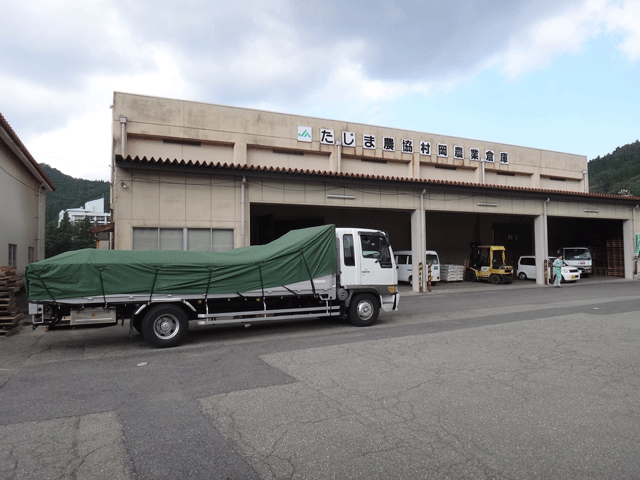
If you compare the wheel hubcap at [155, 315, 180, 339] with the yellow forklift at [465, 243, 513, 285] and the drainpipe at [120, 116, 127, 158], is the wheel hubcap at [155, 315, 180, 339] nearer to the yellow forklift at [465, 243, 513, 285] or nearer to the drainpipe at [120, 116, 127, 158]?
the drainpipe at [120, 116, 127, 158]

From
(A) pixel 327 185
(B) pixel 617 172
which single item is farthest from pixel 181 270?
(B) pixel 617 172

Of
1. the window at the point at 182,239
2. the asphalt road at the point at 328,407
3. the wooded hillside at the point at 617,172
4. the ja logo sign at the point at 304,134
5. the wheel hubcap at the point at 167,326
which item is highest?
the wooded hillside at the point at 617,172

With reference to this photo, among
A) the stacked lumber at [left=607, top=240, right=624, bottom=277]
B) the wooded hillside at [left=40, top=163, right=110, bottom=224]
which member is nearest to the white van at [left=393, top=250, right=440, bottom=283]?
the stacked lumber at [left=607, top=240, right=624, bottom=277]

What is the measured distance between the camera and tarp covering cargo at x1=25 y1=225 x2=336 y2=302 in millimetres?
7426

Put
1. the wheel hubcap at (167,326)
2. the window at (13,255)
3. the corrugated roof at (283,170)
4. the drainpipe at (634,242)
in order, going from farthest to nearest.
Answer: the drainpipe at (634,242), the window at (13,255), the corrugated roof at (283,170), the wheel hubcap at (167,326)

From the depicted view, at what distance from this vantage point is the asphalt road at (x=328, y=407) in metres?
3.37

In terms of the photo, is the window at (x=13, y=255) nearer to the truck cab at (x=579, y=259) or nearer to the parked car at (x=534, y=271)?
the parked car at (x=534, y=271)

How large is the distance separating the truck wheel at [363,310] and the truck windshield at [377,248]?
0.93m

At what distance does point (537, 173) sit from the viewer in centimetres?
2838

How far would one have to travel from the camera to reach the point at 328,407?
4625 mm

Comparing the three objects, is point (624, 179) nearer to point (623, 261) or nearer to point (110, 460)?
point (623, 261)

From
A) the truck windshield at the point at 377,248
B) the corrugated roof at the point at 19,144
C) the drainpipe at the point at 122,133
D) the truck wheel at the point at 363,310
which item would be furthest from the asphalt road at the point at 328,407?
the drainpipe at the point at 122,133

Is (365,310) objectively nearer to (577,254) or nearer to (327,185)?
(327,185)

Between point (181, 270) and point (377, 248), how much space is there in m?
4.82
